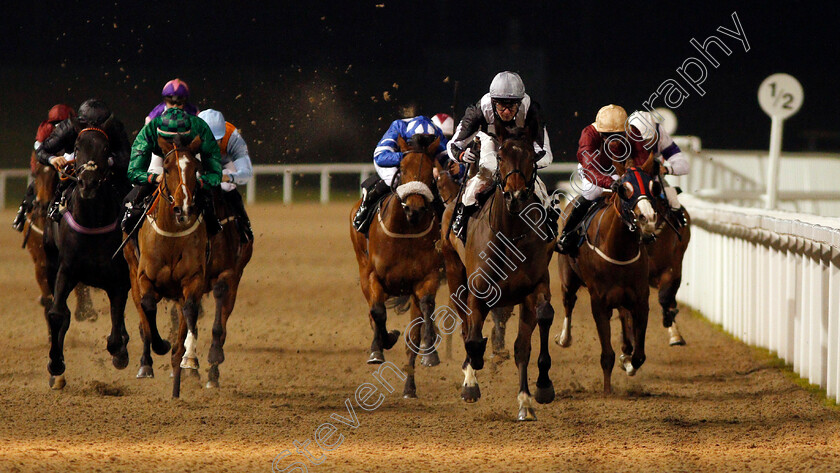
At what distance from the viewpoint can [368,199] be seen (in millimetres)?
8625

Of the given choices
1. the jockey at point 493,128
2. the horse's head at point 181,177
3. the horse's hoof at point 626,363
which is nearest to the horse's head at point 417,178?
the jockey at point 493,128

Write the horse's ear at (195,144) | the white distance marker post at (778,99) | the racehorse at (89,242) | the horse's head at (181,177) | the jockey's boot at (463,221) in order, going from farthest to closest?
the white distance marker post at (778,99) < the racehorse at (89,242) < the jockey's boot at (463,221) < the horse's ear at (195,144) < the horse's head at (181,177)

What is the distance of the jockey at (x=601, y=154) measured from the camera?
7953 millimetres

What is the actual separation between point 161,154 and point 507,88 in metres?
2.36

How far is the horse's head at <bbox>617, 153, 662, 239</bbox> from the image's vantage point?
707cm

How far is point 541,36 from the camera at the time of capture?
104 feet

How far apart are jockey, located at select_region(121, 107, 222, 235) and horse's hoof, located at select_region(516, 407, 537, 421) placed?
2.42 metres

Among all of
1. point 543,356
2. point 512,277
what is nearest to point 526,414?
point 543,356

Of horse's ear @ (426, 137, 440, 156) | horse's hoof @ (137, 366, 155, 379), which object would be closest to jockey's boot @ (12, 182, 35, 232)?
horse's hoof @ (137, 366, 155, 379)

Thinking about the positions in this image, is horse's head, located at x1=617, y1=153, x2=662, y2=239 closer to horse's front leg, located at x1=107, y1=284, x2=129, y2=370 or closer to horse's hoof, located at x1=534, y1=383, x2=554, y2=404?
horse's hoof, located at x1=534, y1=383, x2=554, y2=404

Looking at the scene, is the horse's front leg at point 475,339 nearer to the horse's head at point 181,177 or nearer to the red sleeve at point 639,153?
the red sleeve at point 639,153

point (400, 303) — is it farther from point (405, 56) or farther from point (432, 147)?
point (405, 56)

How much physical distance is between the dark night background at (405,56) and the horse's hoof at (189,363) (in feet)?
60.1

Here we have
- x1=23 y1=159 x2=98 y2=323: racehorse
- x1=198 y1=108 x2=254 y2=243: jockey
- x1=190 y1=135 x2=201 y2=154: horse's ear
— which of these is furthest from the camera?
x1=23 y1=159 x2=98 y2=323: racehorse
